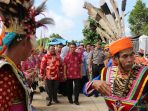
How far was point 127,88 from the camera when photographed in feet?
11.3

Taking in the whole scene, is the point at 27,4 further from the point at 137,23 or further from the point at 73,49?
the point at 137,23

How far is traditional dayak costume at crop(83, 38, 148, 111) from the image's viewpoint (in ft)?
11.1

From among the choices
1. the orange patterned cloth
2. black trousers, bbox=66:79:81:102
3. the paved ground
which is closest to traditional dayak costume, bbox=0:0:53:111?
the orange patterned cloth

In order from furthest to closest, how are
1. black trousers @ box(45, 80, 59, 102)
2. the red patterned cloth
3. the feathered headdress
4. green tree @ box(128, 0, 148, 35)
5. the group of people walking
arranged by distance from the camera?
green tree @ box(128, 0, 148, 35) → black trousers @ box(45, 80, 59, 102) → the feathered headdress → the group of people walking → the red patterned cloth

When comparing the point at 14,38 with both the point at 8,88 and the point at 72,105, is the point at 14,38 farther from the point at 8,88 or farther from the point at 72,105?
the point at 72,105

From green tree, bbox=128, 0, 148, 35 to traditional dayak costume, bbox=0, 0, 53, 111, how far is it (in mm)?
44084

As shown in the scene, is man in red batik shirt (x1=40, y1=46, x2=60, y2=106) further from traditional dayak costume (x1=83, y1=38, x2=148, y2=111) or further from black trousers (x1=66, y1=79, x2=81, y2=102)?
traditional dayak costume (x1=83, y1=38, x2=148, y2=111)

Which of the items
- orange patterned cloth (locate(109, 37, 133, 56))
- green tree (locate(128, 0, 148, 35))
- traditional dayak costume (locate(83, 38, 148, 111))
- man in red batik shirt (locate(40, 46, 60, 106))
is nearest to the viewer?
traditional dayak costume (locate(83, 38, 148, 111))

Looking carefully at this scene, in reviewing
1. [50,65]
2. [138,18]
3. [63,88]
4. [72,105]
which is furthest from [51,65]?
[138,18]

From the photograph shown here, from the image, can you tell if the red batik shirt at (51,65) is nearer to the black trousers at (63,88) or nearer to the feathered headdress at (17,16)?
the black trousers at (63,88)

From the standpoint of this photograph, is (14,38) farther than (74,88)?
No

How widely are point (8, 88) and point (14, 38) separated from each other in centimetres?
39

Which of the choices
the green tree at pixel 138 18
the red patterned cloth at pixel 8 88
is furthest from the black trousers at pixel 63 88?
the green tree at pixel 138 18

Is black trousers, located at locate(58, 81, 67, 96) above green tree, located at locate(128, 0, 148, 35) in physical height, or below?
below
